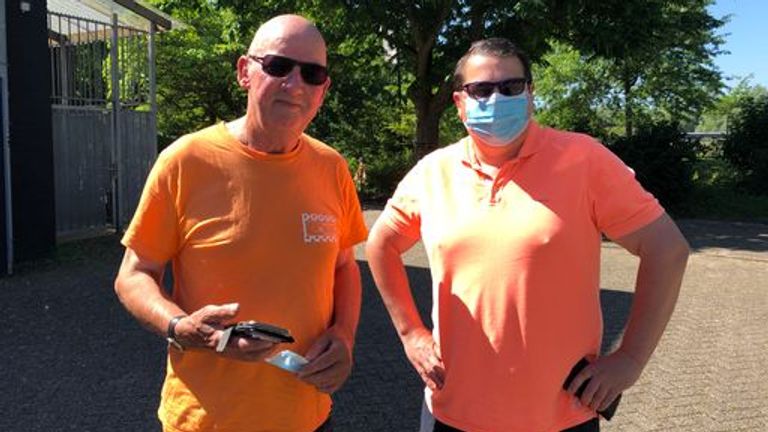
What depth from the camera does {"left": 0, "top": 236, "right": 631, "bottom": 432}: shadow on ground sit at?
4.41 meters

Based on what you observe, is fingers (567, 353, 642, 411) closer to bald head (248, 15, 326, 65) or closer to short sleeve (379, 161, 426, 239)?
short sleeve (379, 161, 426, 239)

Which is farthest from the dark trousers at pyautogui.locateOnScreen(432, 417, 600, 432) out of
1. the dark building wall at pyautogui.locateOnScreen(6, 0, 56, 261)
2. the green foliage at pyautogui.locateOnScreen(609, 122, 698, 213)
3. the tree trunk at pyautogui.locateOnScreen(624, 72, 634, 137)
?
the tree trunk at pyautogui.locateOnScreen(624, 72, 634, 137)

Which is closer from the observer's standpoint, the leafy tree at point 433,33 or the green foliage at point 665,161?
the leafy tree at point 433,33

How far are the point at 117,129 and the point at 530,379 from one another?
1116 cm

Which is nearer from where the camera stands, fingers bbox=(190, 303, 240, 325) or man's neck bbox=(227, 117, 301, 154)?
fingers bbox=(190, 303, 240, 325)

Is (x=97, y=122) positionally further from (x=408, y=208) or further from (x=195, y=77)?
(x=195, y=77)

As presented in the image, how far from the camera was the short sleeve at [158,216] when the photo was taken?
78.1 inches

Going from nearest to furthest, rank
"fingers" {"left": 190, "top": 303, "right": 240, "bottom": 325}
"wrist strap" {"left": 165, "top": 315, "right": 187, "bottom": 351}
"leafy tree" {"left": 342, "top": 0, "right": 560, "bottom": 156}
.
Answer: "fingers" {"left": 190, "top": 303, "right": 240, "bottom": 325}
"wrist strap" {"left": 165, "top": 315, "right": 187, "bottom": 351}
"leafy tree" {"left": 342, "top": 0, "right": 560, "bottom": 156}

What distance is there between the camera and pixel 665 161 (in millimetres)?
16516

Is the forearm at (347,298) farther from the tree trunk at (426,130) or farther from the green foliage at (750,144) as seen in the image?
the green foliage at (750,144)

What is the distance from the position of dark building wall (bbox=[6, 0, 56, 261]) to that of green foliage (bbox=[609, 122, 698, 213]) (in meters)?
12.2

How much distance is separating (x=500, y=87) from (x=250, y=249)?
0.89 meters

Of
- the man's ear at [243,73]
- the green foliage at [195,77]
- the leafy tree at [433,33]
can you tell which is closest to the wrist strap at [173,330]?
the man's ear at [243,73]

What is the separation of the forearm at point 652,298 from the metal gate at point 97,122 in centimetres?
1024
